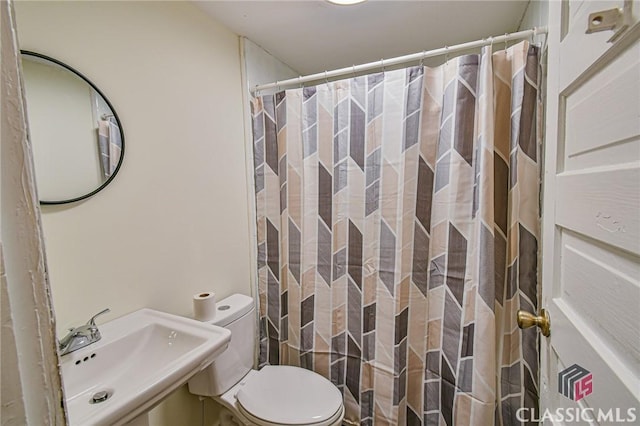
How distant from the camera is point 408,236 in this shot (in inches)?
51.7

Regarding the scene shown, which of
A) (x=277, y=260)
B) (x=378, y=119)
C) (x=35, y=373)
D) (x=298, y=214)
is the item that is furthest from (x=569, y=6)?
(x=277, y=260)

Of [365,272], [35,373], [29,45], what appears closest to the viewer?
[35,373]

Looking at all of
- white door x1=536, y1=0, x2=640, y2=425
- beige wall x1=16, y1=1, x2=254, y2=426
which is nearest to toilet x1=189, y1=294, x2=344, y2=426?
beige wall x1=16, y1=1, x2=254, y2=426

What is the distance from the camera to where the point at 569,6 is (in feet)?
2.02

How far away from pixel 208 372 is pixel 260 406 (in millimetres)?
274

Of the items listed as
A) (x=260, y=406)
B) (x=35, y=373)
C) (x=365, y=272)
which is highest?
(x=35, y=373)

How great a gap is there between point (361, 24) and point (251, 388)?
1.94m

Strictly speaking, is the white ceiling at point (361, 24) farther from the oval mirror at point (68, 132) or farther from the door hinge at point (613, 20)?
the door hinge at point (613, 20)

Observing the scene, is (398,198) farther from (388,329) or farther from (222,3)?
(222,3)

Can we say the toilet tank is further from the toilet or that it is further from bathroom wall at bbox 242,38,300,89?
bathroom wall at bbox 242,38,300,89
